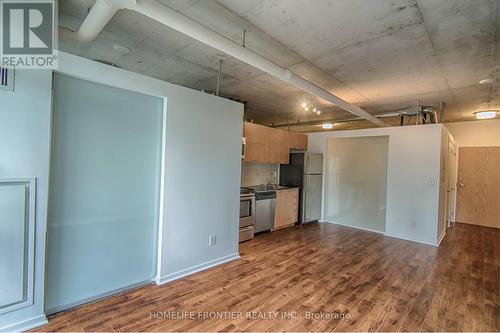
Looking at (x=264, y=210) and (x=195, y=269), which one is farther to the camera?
(x=264, y=210)

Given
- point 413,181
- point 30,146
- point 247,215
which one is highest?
point 30,146

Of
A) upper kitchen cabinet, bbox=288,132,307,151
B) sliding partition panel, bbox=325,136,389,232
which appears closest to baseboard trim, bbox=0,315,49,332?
upper kitchen cabinet, bbox=288,132,307,151

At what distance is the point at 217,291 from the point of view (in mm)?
2719

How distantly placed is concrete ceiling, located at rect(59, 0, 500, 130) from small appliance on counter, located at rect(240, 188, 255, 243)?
2.09 meters

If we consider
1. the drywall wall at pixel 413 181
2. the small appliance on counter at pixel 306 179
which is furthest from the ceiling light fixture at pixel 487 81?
Result: the small appliance on counter at pixel 306 179

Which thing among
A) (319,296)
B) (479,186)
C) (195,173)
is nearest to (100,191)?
(195,173)

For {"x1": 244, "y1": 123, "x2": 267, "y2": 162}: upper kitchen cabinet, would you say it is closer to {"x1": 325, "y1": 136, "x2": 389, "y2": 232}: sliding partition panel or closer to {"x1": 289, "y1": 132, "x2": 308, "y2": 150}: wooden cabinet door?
{"x1": 289, "y1": 132, "x2": 308, "y2": 150}: wooden cabinet door

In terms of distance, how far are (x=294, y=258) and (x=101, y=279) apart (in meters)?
2.58

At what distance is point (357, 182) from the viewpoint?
584 cm

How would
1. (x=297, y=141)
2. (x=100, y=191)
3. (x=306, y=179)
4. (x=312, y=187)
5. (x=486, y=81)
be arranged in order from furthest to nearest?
(x=297, y=141) < (x=312, y=187) < (x=306, y=179) < (x=486, y=81) < (x=100, y=191)

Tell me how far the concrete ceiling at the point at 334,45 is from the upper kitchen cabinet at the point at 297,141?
1.37 meters

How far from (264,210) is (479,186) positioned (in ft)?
19.9

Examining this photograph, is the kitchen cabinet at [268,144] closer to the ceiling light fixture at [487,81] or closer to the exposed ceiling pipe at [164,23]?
the exposed ceiling pipe at [164,23]

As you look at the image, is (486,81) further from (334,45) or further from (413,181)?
(334,45)
